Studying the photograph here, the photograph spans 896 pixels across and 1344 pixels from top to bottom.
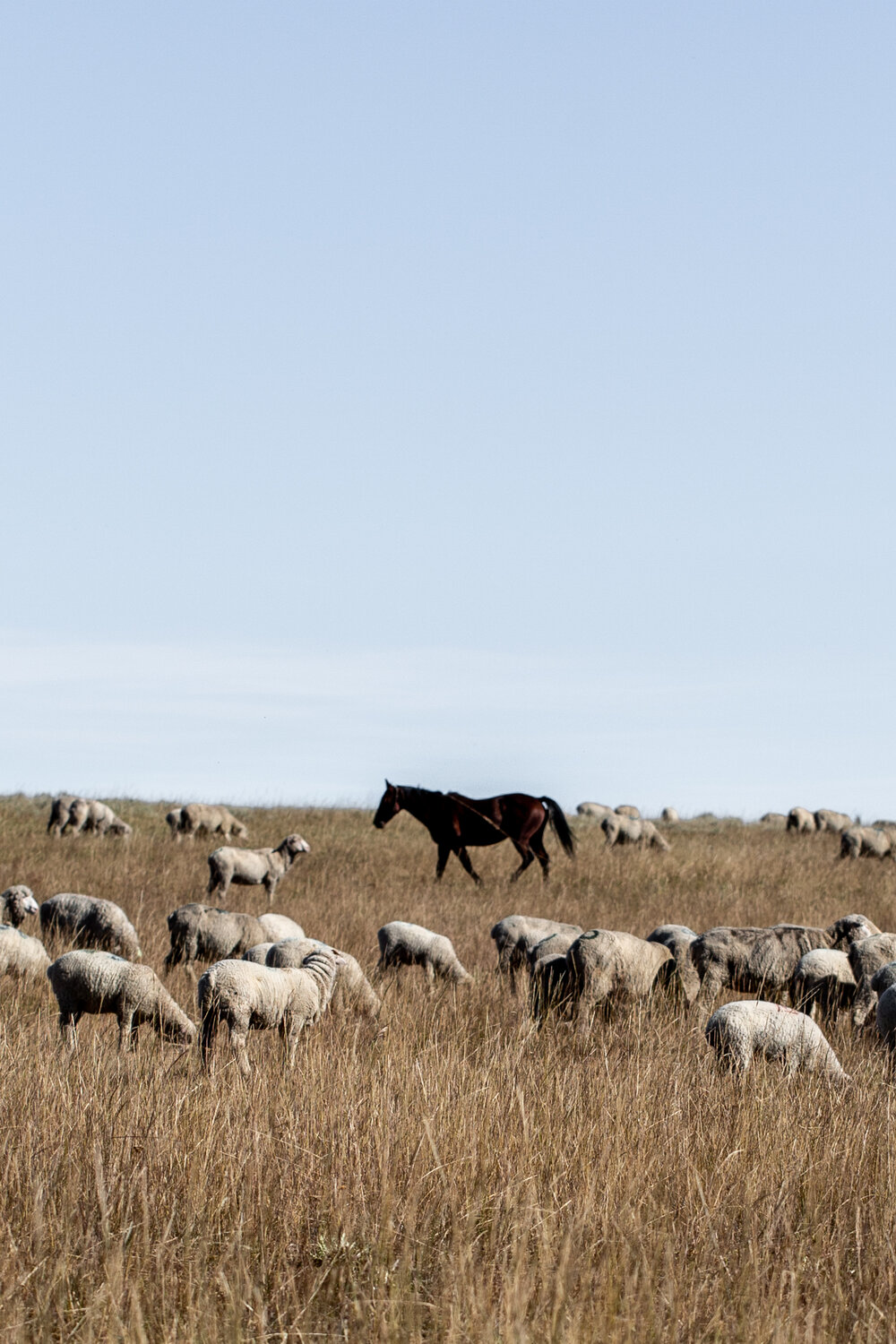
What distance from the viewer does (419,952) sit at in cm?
1177

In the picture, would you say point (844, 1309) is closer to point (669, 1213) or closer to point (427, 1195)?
point (669, 1213)

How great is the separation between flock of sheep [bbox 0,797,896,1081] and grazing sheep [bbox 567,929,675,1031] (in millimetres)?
11

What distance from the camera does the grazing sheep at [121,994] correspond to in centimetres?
825

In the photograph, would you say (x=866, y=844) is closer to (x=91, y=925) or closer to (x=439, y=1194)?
(x=91, y=925)

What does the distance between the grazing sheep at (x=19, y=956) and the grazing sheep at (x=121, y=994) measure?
2.15 metres

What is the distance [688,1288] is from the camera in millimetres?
4117

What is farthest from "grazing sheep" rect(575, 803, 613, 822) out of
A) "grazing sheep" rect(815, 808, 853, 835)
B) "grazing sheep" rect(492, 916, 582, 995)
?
"grazing sheep" rect(492, 916, 582, 995)

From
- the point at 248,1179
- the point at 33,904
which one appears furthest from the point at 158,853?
the point at 248,1179

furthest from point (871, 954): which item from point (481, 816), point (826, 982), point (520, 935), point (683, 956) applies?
point (481, 816)

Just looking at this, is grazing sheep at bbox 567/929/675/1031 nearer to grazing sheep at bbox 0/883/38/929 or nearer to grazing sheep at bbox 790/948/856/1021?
grazing sheep at bbox 790/948/856/1021

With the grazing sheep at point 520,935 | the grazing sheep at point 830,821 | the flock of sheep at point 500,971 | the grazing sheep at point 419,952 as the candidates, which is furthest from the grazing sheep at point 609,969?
the grazing sheep at point 830,821

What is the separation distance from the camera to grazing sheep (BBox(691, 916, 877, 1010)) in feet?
35.0

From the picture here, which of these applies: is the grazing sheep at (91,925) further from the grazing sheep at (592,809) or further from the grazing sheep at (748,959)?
the grazing sheep at (592,809)

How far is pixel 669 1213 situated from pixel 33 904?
32.5 ft
